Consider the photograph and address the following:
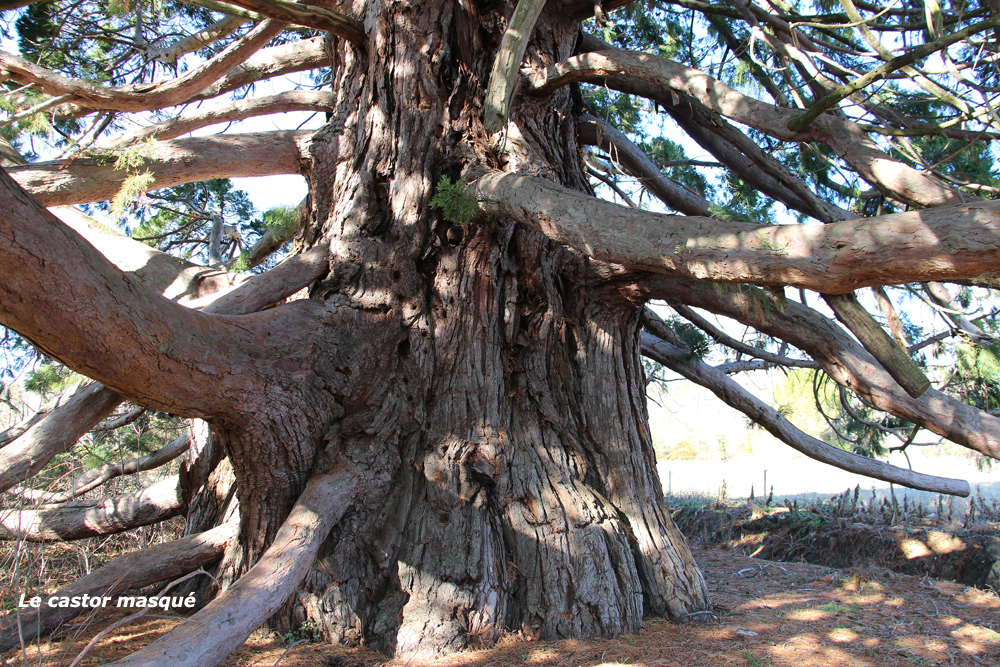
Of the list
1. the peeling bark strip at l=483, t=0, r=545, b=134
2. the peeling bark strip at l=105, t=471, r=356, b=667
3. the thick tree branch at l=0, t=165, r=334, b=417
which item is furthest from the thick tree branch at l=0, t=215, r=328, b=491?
the peeling bark strip at l=483, t=0, r=545, b=134

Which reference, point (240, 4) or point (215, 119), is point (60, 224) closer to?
point (240, 4)

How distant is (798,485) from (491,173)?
15588 mm

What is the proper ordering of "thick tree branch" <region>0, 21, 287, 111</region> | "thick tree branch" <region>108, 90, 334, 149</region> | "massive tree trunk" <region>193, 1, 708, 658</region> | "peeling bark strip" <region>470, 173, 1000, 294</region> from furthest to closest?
"thick tree branch" <region>108, 90, 334, 149</region>
"thick tree branch" <region>0, 21, 287, 111</region>
"massive tree trunk" <region>193, 1, 708, 658</region>
"peeling bark strip" <region>470, 173, 1000, 294</region>

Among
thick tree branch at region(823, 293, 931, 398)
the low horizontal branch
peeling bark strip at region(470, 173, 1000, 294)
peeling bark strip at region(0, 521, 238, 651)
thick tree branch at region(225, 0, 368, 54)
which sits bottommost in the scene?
peeling bark strip at region(0, 521, 238, 651)

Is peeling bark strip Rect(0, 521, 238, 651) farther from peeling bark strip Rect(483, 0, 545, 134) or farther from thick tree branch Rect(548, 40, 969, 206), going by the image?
thick tree branch Rect(548, 40, 969, 206)

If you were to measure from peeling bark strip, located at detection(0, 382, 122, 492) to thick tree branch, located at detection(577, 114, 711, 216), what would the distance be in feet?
11.4

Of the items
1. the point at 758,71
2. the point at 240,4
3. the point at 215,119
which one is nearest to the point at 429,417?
the point at 240,4

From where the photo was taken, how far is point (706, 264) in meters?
2.49

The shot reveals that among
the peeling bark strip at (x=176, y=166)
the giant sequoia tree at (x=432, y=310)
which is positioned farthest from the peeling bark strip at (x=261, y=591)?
the peeling bark strip at (x=176, y=166)

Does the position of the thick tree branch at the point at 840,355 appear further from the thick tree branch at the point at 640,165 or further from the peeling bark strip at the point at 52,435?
the peeling bark strip at the point at 52,435

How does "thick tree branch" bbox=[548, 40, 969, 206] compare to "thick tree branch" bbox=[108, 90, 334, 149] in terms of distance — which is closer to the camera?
"thick tree branch" bbox=[548, 40, 969, 206]

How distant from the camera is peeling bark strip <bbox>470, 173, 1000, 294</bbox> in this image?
194 centimetres

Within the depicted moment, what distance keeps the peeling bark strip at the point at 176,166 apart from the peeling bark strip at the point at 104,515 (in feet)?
6.25

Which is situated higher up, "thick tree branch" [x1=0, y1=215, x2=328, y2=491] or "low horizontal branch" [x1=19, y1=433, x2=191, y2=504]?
"thick tree branch" [x1=0, y1=215, x2=328, y2=491]
